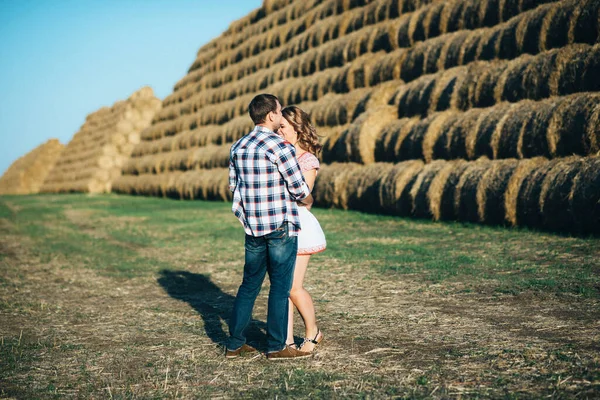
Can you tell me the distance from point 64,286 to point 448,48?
1031cm

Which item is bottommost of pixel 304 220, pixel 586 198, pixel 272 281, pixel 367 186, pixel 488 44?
pixel 272 281

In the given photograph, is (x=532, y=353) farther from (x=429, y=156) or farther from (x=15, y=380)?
(x=429, y=156)

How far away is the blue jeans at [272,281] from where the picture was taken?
4.47m

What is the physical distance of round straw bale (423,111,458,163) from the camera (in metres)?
13.2

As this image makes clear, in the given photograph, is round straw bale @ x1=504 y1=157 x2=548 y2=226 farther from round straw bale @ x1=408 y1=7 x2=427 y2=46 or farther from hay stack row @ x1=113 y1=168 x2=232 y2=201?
hay stack row @ x1=113 y1=168 x2=232 y2=201

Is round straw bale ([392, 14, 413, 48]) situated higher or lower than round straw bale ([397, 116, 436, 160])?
higher

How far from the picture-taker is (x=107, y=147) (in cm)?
3662

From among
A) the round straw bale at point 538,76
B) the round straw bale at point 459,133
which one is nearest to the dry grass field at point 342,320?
the round straw bale at point 459,133

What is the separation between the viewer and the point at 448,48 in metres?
14.3

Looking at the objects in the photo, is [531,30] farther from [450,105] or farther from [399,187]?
[399,187]

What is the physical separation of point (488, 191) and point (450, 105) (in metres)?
3.14

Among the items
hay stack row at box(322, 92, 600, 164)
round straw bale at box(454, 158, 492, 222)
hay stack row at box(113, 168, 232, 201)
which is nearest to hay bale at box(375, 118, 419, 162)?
hay stack row at box(322, 92, 600, 164)

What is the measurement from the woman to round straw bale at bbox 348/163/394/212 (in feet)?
32.0

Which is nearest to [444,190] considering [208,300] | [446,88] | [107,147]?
[446,88]
